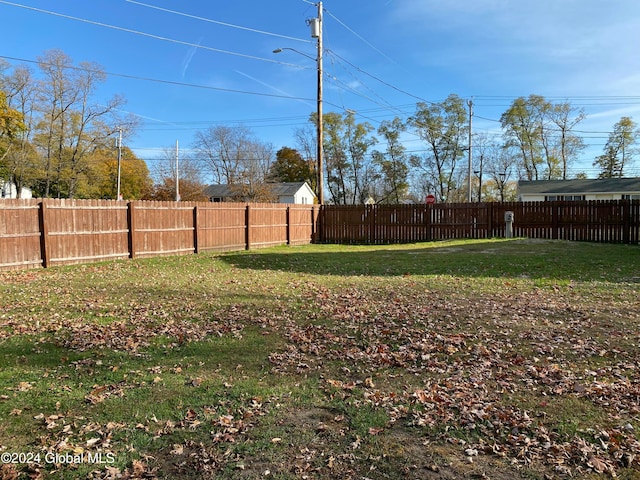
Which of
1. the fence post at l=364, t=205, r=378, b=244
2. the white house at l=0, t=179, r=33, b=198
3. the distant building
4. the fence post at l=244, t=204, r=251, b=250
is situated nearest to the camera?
the fence post at l=244, t=204, r=251, b=250

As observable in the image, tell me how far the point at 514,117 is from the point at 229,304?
39.2 meters

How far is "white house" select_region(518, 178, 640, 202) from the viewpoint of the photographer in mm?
30559

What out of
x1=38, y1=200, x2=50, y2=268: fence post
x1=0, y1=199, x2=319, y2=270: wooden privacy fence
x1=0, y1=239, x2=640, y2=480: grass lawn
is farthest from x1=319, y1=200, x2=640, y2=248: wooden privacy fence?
x1=38, y1=200, x2=50, y2=268: fence post

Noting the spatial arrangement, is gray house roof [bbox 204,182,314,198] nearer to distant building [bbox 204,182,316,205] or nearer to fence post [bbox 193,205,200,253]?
distant building [bbox 204,182,316,205]

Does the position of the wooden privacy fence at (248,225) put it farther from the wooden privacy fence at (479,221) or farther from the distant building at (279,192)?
the distant building at (279,192)

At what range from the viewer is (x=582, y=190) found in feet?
103

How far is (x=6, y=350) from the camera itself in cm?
453

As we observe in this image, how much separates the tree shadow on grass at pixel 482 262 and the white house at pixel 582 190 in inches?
739

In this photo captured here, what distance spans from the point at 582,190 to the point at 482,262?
2524 cm

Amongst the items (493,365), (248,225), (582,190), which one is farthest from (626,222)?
(582,190)

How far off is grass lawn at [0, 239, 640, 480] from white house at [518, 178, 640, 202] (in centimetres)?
2688

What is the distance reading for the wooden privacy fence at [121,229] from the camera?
10688 mm

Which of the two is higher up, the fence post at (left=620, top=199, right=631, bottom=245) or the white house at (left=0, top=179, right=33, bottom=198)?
the white house at (left=0, top=179, right=33, bottom=198)

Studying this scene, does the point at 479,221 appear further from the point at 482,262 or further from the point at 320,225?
the point at 482,262
